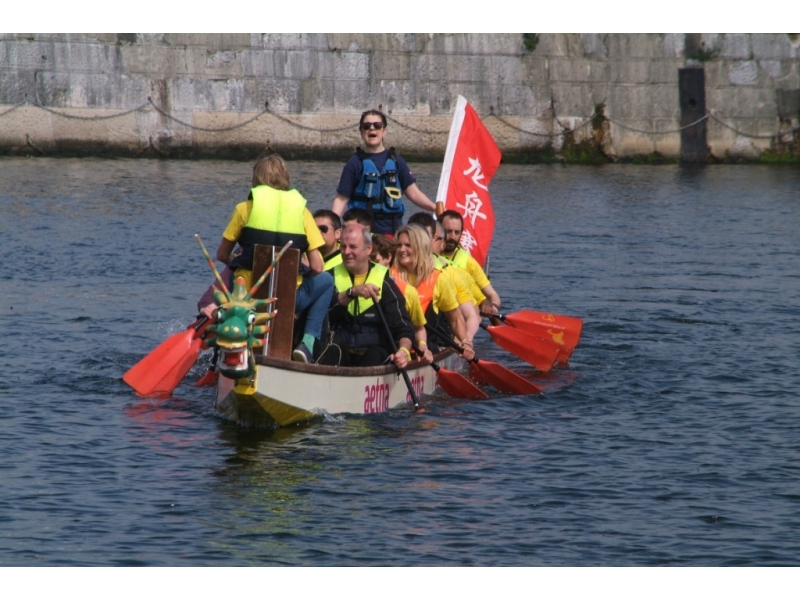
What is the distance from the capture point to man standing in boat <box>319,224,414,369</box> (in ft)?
32.6

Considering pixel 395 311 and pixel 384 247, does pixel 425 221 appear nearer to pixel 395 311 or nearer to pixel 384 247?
pixel 384 247

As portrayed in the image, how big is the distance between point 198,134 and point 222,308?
21.0m

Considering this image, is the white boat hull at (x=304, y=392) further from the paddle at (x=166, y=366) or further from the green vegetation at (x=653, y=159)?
the green vegetation at (x=653, y=159)

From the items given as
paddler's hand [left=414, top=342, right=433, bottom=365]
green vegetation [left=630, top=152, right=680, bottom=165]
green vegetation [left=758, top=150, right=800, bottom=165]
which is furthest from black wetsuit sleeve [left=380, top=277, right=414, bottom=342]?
green vegetation [left=758, top=150, right=800, bottom=165]

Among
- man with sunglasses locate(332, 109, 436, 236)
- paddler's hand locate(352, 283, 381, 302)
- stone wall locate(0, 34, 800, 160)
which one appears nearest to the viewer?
paddler's hand locate(352, 283, 381, 302)

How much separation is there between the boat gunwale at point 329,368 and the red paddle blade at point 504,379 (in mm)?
863

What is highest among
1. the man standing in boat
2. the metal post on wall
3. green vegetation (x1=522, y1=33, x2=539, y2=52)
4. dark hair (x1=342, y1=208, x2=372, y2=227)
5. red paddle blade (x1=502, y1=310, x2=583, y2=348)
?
green vegetation (x1=522, y1=33, x2=539, y2=52)

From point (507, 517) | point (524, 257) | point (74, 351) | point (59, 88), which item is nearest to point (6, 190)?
point (59, 88)

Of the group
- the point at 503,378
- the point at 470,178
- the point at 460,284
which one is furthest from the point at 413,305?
the point at 470,178

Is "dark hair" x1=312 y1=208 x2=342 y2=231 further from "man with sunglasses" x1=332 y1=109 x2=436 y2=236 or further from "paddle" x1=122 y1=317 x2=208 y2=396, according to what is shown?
"paddle" x1=122 y1=317 x2=208 y2=396

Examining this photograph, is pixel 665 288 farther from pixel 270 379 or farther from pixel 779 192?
pixel 779 192

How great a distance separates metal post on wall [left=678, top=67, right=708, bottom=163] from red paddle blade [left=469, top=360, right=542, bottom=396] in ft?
70.3

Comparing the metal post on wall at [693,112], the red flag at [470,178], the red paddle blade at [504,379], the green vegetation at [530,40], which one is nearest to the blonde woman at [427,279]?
the red paddle blade at [504,379]

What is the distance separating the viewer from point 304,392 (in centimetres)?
924
